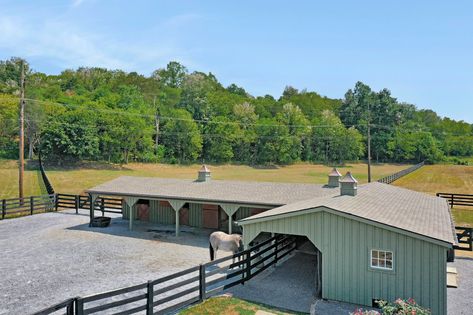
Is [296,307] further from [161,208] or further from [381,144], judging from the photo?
[381,144]

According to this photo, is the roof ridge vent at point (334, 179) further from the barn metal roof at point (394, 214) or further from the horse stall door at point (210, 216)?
the horse stall door at point (210, 216)

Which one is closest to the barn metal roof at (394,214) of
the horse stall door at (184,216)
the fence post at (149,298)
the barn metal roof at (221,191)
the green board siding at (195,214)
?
the barn metal roof at (221,191)

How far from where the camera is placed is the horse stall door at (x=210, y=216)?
1989cm

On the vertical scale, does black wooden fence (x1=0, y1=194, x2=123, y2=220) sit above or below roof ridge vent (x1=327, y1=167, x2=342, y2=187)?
below

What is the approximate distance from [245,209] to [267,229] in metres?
6.89

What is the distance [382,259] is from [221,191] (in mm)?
10218

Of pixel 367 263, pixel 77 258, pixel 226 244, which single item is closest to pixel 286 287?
pixel 367 263

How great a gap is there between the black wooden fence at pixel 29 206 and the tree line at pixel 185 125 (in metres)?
15.6

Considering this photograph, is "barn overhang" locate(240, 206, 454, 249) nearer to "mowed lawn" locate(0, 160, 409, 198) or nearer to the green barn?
the green barn

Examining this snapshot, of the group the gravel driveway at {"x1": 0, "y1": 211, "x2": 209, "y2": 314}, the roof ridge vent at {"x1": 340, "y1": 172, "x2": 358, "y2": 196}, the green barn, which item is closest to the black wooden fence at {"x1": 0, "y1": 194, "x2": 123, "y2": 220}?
the gravel driveway at {"x1": 0, "y1": 211, "x2": 209, "y2": 314}

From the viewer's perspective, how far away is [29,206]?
25.5 metres

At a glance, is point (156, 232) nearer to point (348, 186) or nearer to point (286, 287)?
point (286, 287)

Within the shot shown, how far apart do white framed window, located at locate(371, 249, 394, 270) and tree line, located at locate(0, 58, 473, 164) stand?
36873 mm

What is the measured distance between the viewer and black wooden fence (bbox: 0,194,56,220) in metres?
24.0
